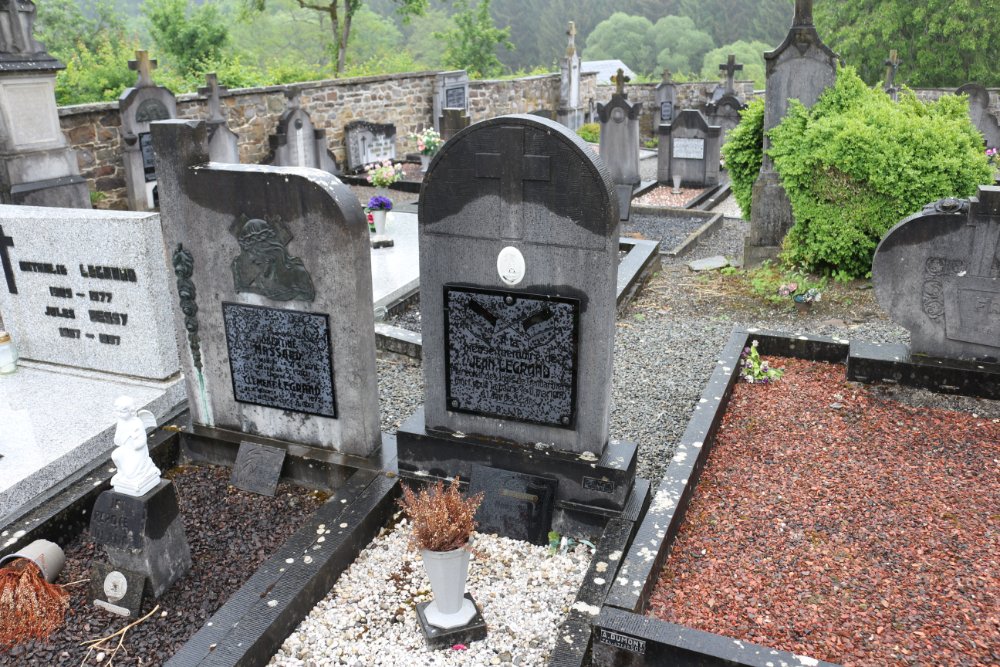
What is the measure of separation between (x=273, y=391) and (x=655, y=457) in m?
2.51

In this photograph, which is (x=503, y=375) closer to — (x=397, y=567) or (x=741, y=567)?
(x=397, y=567)

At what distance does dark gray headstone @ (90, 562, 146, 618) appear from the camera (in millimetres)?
A: 3764

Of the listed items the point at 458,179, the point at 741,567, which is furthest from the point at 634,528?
the point at 458,179

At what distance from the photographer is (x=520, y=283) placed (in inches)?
167

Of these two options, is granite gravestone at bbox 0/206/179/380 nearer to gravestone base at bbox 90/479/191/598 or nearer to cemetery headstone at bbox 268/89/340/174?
gravestone base at bbox 90/479/191/598

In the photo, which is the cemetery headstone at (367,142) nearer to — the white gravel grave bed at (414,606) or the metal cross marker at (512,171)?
the metal cross marker at (512,171)

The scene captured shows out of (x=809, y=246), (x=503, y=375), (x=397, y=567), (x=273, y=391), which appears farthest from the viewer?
(x=809, y=246)

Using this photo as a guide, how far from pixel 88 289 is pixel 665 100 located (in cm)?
2217

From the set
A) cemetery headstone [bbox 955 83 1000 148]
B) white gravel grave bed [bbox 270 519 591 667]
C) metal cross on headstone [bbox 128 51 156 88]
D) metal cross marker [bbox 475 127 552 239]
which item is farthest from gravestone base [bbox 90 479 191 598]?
cemetery headstone [bbox 955 83 1000 148]

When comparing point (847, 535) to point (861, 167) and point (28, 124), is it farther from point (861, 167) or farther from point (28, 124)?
point (28, 124)

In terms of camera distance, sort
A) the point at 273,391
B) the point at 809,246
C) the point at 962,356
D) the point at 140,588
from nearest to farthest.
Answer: the point at 140,588 < the point at 273,391 < the point at 962,356 < the point at 809,246

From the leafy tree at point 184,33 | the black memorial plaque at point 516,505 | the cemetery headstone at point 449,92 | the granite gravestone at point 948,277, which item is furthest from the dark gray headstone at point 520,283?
the leafy tree at point 184,33

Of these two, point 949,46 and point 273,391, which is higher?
point 949,46

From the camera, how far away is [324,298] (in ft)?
14.9
